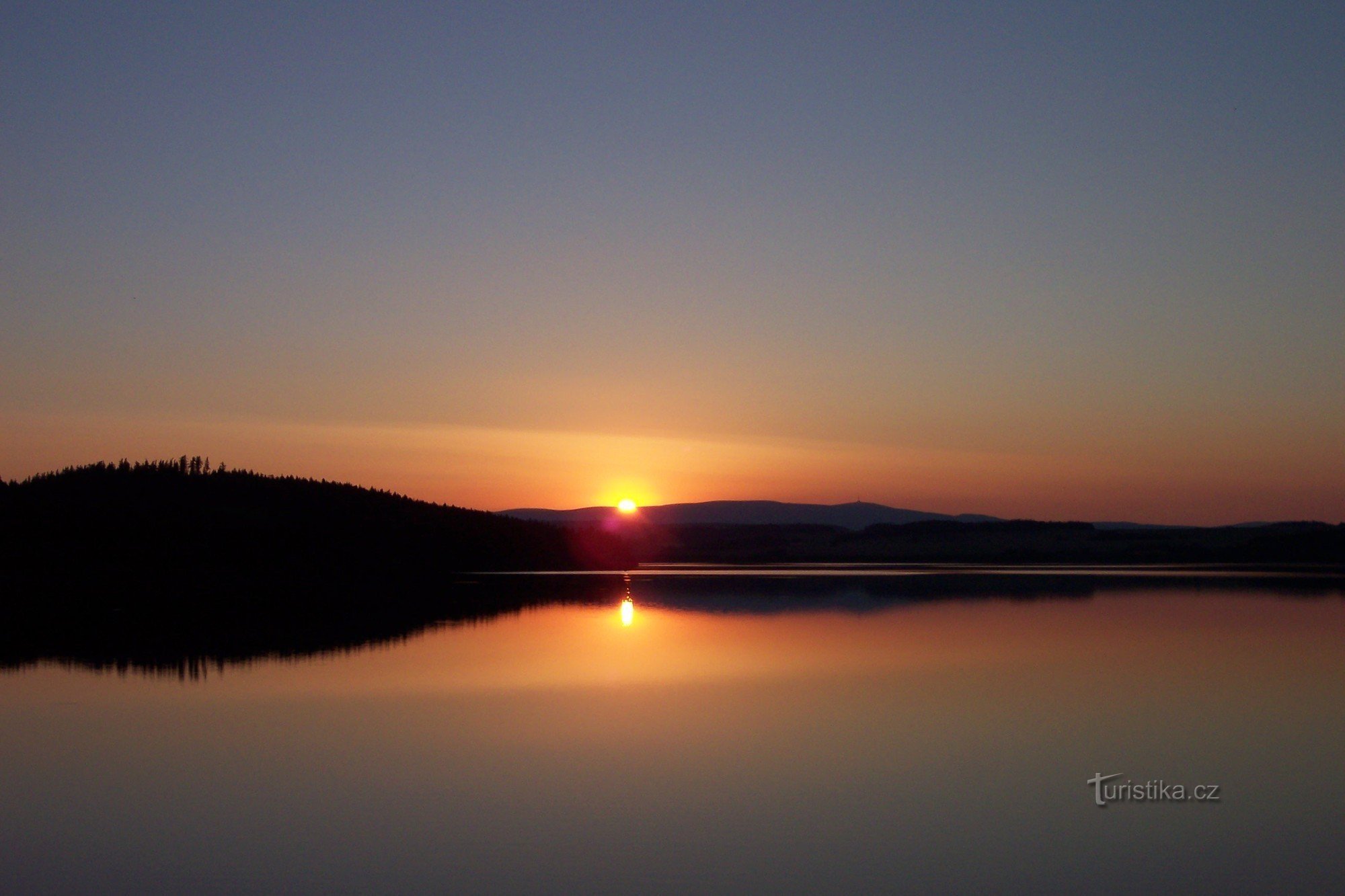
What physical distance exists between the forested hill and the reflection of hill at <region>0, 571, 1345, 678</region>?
26.4ft

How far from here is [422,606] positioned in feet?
96.3

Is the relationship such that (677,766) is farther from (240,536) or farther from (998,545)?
(998,545)

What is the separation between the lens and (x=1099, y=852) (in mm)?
7500

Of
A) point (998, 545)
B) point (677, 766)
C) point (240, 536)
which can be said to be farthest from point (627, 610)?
point (998, 545)

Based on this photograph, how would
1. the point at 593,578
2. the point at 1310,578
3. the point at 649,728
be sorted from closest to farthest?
the point at 649,728 → the point at 1310,578 → the point at 593,578

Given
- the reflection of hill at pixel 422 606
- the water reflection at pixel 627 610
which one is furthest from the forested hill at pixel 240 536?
the water reflection at pixel 627 610

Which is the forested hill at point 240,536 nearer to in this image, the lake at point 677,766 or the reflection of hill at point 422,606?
the reflection of hill at point 422,606

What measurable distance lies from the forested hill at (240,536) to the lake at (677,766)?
81.3ft

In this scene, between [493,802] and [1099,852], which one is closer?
[1099,852]

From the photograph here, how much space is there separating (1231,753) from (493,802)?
20.7 ft

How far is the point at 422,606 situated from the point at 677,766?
2035 cm

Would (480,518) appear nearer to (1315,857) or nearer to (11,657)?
(11,657)

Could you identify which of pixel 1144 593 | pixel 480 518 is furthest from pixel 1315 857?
pixel 480 518

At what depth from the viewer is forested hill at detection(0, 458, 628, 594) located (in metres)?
46.0
